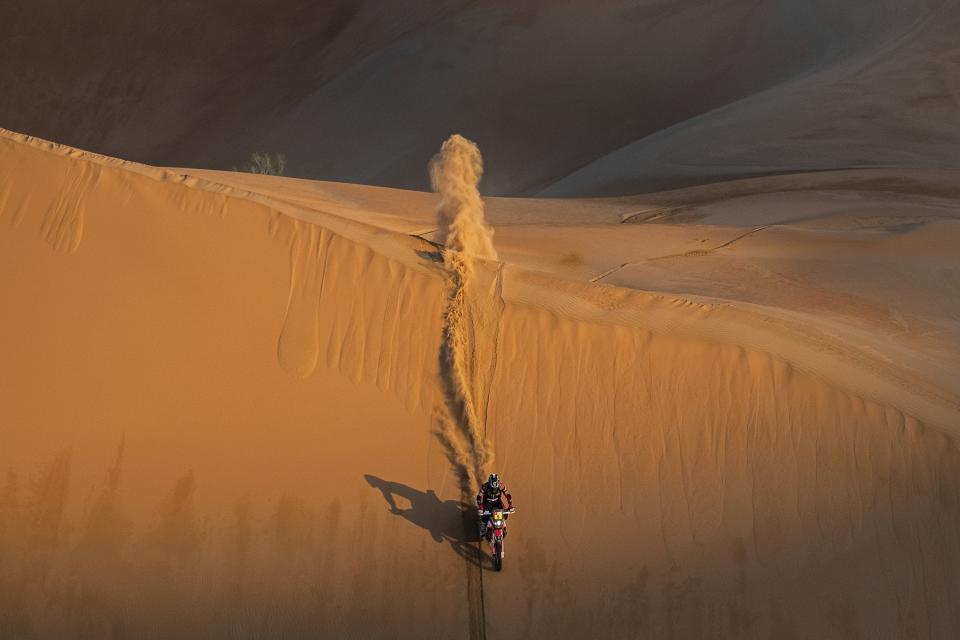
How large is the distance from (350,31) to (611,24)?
8351mm

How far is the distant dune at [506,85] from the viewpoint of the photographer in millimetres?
21531

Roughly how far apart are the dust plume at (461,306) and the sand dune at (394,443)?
110mm

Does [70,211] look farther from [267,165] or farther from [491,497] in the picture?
[267,165]

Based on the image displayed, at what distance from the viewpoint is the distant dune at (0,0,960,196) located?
21531mm

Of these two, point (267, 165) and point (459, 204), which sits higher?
point (267, 165)

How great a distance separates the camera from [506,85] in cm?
2964

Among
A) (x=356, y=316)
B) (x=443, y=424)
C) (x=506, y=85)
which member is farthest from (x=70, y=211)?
(x=506, y=85)

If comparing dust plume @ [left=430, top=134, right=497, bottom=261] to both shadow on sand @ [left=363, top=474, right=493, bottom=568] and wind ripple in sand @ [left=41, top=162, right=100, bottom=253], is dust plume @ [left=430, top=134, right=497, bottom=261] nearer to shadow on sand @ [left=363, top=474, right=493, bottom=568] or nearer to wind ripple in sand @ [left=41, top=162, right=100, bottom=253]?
shadow on sand @ [left=363, top=474, right=493, bottom=568]

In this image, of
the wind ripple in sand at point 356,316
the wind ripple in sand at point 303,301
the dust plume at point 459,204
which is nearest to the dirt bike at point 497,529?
the wind ripple in sand at point 356,316

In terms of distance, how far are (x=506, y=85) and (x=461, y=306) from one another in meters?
20.8

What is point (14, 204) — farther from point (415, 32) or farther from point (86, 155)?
point (415, 32)

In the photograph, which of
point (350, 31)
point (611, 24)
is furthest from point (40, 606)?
point (350, 31)

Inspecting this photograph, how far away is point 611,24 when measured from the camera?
101 ft

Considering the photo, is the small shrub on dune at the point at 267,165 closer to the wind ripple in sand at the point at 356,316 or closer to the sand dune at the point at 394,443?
the wind ripple in sand at the point at 356,316
